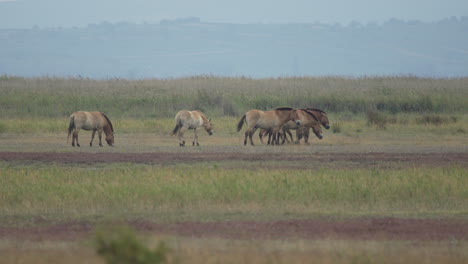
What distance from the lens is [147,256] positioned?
8898 millimetres

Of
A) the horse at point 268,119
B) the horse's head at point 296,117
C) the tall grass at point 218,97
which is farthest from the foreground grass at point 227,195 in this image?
the tall grass at point 218,97

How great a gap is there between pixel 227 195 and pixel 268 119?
14147mm

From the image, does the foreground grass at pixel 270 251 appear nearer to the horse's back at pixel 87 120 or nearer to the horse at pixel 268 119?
the horse's back at pixel 87 120

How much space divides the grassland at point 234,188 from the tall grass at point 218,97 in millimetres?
996

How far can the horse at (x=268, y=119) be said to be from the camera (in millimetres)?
31031

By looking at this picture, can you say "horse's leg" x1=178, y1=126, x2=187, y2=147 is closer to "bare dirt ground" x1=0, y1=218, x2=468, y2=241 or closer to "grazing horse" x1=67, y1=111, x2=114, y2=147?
"grazing horse" x1=67, y1=111, x2=114, y2=147

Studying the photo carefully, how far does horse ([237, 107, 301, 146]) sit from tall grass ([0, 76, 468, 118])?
13.7 metres

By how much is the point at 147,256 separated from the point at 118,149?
818 inches

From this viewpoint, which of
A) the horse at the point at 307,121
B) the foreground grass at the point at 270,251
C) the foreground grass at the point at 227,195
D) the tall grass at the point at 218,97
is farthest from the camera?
the tall grass at the point at 218,97

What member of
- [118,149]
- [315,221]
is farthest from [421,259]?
[118,149]

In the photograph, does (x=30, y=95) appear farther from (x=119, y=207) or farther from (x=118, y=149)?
(x=119, y=207)

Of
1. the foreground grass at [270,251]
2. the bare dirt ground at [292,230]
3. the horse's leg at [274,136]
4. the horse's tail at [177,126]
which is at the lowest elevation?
the foreground grass at [270,251]

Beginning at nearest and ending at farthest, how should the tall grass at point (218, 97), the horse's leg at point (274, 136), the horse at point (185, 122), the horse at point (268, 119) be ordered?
the horse at point (185, 122)
the horse at point (268, 119)
the horse's leg at point (274, 136)
the tall grass at point (218, 97)

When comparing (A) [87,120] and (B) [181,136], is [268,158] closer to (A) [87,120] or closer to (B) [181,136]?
(B) [181,136]
